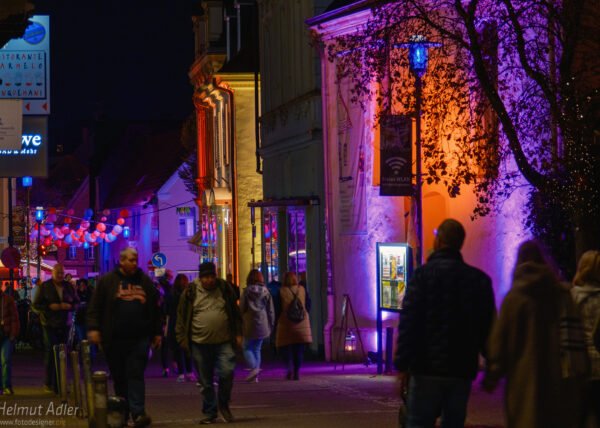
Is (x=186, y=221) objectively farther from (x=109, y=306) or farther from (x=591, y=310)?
(x=591, y=310)

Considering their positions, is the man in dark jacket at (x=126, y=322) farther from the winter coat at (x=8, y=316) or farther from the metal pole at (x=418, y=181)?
the metal pole at (x=418, y=181)

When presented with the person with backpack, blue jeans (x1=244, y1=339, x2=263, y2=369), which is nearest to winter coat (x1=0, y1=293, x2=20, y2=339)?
blue jeans (x1=244, y1=339, x2=263, y2=369)

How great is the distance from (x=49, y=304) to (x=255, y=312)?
4382 mm

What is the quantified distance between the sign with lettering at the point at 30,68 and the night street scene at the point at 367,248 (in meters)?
0.05

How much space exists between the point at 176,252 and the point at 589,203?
52.9 m

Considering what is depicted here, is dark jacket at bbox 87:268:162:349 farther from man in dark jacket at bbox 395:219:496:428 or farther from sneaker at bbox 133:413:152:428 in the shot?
man in dark jacket at bbox 395:219:496:428

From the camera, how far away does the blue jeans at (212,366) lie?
15508 millimetres

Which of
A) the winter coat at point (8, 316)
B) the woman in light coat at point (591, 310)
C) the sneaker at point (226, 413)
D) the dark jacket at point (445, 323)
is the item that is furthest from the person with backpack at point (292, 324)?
the dark jacket at point (445, 323)

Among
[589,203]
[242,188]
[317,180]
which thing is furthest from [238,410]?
[242,188]

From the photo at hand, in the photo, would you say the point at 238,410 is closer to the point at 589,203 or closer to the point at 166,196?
the point at 589,203

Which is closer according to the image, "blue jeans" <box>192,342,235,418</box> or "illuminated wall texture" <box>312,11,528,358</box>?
"blue jeans" <box>192,342,235,418</box>

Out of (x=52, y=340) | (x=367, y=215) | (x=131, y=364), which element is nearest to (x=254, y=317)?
(x=52, y=340)

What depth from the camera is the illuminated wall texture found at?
24.8 m

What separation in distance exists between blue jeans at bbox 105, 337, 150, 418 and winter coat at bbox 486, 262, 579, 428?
581cm
